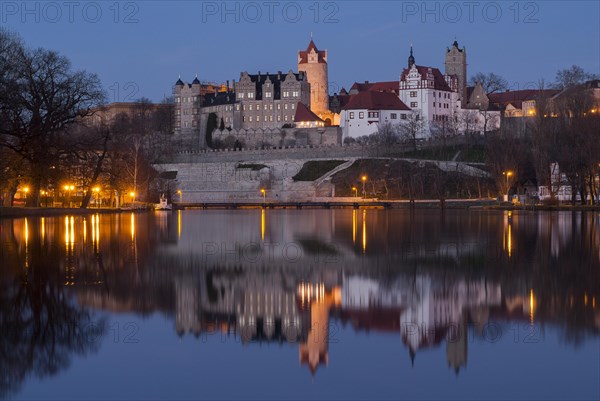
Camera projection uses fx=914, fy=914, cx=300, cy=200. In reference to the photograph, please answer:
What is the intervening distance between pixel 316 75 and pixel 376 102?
1747 centimetres

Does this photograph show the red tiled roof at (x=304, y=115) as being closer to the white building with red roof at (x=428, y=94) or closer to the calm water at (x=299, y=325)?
the white building with red roof at (x=428, y=94)

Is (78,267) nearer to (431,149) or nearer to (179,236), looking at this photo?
(179,236)

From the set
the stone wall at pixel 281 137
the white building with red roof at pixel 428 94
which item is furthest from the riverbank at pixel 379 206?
the white building with red roof at pixel 428 94

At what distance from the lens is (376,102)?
322 feet

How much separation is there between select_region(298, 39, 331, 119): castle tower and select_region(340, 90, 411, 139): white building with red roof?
39.2 feet

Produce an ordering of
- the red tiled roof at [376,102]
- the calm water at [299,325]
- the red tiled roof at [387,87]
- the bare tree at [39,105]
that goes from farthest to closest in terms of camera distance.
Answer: the red tiled roof at [387,87], the red tiled roof at [376,102], the bare tree at [39,105], the calm water at [299,325]

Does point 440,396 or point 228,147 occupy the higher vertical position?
point 228,147

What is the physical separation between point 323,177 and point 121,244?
64.7 m

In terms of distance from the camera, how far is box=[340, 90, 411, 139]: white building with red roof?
97688 millimetres

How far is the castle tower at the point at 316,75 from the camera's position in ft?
367

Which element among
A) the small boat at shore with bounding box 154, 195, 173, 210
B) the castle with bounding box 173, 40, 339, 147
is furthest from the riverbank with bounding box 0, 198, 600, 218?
the castle with bounding box 173, 40, 339, 147

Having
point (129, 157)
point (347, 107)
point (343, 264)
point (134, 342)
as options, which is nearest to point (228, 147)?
point (347, 107)

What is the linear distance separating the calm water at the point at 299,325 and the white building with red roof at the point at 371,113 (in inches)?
3043

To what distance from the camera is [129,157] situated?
64375 millimetres
